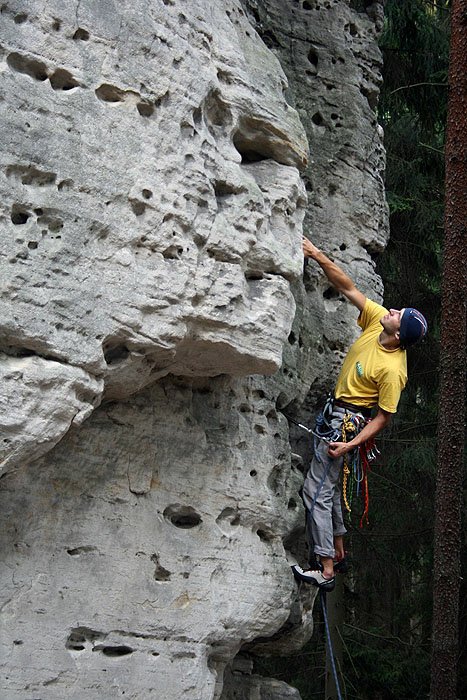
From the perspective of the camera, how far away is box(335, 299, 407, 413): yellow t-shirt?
6.44m

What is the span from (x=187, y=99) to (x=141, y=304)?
1.27m

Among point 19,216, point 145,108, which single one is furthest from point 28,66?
point 19,216

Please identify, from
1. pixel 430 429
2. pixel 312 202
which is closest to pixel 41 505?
pixel 312 202

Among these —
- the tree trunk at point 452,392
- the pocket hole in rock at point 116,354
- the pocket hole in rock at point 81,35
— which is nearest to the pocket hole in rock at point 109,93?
the pocket hole in rock at point 81,35

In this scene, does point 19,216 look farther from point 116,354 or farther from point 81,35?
point 81,35

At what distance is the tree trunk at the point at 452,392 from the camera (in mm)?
7410

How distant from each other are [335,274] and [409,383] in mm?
4655

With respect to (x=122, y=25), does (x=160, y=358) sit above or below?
below

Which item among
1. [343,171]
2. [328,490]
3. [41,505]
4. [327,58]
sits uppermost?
[327,58]

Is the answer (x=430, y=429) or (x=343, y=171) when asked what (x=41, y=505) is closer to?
(x=343, y=171)

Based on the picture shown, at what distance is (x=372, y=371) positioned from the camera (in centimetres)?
652

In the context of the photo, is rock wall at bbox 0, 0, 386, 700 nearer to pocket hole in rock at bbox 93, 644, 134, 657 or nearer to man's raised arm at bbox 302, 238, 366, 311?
pocket hole in rock at bbox 93, 644, 134, 657

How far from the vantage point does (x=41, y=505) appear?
5.60 meters

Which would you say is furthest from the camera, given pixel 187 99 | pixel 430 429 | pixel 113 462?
pixel 430 429
